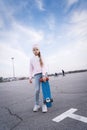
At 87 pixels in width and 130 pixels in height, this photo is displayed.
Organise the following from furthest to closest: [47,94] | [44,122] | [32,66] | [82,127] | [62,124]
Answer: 1. [32,66]
2. [47,94]
3. [44,122]
4. [62,124]
5. [82,127]

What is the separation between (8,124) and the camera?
3.42 meters

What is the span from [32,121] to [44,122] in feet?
1.08

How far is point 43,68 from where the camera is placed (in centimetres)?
427

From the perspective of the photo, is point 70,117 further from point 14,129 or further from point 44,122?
point 14,129

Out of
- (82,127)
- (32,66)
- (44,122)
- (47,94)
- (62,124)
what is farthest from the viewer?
(32,66)

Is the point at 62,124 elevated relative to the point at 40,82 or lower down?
lower down

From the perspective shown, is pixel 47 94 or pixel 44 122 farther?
pixel 47 94

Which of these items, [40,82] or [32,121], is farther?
[40,82]

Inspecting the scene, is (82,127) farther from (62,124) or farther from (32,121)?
(32,121)

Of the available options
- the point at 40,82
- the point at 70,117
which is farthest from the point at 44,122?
the point at 40,82

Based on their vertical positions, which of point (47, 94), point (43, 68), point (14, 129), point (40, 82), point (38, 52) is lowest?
point (14, 129)

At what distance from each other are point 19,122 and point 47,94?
1124mm

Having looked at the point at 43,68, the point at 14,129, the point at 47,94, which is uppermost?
the point at 43,68

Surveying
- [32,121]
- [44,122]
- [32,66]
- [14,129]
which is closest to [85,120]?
[44,122]
